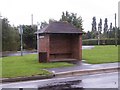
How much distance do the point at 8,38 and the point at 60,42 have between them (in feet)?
65.9

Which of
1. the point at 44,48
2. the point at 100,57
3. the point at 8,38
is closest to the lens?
the point at 44,48

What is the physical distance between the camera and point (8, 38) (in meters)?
41.4

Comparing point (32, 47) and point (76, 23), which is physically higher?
point (76, 23)

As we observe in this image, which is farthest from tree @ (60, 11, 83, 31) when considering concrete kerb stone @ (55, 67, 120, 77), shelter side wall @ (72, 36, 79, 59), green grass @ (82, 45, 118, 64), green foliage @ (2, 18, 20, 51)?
concrete kerb stone @ (55, 67, 120, 77)

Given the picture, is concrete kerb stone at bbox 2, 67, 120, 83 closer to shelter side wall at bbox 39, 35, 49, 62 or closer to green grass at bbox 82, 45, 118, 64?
green grass at bbox 82, 45, 118, 64

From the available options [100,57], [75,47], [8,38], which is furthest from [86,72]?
[8,38]

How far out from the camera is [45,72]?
15094 mm

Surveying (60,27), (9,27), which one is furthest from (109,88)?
(9,27)

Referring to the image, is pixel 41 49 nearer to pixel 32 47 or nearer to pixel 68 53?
pixel 68 53

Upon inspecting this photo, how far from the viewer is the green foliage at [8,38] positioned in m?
41.2

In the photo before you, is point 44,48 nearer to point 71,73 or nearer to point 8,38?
point 71,73

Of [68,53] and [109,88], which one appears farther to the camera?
[68,53]

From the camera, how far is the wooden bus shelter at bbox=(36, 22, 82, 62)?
21.8m

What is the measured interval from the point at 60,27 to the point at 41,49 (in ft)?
7.44
